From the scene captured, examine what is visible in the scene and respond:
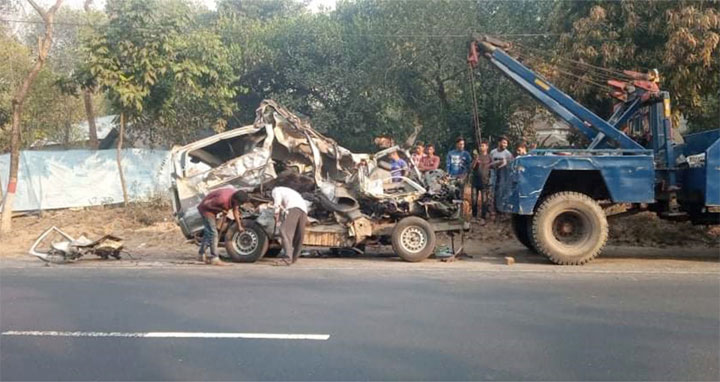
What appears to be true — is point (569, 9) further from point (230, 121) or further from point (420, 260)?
point (230, 121)

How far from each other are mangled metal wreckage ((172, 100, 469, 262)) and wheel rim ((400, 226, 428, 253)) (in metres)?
0.02

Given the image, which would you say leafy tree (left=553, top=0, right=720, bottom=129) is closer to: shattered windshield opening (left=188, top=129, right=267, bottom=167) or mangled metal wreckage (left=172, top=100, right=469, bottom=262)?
mangled metal wreckage (left=172, top=100, right=469, bottom=262)

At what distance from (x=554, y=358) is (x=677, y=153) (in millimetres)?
7267

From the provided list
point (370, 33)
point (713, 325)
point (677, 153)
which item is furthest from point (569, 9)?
point (713, 325)

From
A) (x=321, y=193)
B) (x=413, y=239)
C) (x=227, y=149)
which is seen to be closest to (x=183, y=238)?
(x=227, y=149)

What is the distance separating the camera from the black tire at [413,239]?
10.9 metres

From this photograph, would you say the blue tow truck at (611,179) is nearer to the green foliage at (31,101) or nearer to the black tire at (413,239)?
the black tire at (413,239)

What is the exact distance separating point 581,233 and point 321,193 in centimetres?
440

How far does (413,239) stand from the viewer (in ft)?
36.1

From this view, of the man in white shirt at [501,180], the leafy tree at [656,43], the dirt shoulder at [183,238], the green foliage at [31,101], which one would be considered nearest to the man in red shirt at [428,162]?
→ the man in white shirt at [501,180]

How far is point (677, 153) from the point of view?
11094mm

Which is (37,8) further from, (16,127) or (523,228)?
(523,228)

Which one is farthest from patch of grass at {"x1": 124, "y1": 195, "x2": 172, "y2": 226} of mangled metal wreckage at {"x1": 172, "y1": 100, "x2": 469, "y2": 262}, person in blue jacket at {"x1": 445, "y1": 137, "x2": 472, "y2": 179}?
person in blue jacket at {"x1": 445, "y1": 137, "x2": 472, "y2": 179}

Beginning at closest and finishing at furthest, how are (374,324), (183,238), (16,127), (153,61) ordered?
(374,324), (183,238), (16,127), (153,61)
